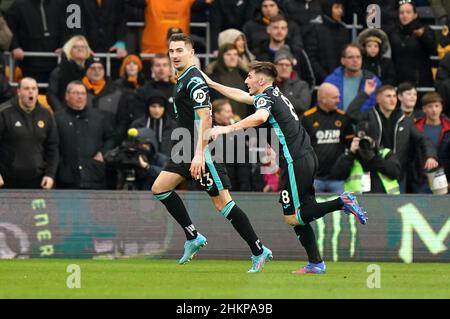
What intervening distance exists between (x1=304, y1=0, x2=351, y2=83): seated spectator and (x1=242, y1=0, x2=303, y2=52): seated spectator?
0.30m

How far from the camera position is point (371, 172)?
16.3 metres

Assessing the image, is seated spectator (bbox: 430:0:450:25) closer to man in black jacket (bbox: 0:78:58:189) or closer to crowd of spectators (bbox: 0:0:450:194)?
crowd of spectators (bbox: 0:0:450:194)

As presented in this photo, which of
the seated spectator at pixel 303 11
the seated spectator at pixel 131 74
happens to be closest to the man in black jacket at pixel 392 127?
the seated spectator at pixel 303 11

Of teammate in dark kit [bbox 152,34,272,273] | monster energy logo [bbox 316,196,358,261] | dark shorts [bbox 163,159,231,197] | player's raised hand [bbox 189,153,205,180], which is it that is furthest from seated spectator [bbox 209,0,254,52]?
player's raised hand [bbox 189,153,205,180]

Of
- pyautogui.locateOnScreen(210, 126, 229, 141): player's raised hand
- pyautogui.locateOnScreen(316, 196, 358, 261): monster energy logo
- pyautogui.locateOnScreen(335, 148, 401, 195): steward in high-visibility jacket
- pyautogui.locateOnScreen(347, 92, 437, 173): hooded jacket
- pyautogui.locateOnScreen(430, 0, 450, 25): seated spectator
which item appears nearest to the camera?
pyautogui.locateOnScreen(210, 126, 229, 141): player's raised hand

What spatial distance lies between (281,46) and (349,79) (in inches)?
46.9

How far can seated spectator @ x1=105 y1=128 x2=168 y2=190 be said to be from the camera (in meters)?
16.0

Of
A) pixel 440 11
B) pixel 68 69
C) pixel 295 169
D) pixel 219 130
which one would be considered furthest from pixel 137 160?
pixel 440 11

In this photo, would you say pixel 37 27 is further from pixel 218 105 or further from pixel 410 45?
pixel 410 45

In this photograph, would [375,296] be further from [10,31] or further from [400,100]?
[10,31]

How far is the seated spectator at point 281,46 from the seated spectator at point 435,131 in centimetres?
214

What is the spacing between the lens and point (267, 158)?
16.5 meters
